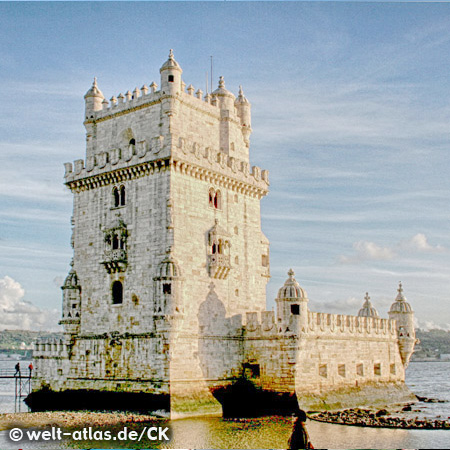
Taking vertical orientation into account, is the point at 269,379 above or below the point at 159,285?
below

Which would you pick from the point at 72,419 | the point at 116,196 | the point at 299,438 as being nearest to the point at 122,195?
the point at 116,196

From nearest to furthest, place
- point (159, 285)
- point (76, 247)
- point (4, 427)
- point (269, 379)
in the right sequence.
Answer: point (4, 427) → point (159, 285) → point (269, 379) → point (76, 247)

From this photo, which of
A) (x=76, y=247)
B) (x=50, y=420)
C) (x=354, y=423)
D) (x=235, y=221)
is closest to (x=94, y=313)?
(x=76, y=247)

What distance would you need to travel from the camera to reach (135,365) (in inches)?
1609

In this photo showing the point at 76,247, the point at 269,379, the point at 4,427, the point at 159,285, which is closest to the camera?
the point at 4,427

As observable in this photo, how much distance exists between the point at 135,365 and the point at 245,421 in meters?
7.26

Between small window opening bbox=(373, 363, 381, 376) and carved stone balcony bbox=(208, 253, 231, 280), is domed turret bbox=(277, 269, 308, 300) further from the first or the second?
small window opening bbox=(373, 363, 381, 376)

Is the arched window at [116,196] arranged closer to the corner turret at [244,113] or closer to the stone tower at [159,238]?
the stone tower at [159,238]

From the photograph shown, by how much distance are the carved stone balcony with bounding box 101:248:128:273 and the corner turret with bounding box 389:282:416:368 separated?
24.3 meters

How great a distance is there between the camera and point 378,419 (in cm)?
4038

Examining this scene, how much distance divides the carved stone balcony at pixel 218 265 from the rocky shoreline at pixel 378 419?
10199 millimetres

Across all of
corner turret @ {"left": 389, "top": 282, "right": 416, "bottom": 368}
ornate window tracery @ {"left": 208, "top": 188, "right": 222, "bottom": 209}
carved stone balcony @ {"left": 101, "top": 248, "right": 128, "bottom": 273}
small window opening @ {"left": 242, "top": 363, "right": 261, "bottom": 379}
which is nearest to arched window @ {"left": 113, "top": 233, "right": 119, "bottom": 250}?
carved stone balcony @ {"left": 101, "top": 248, "right": 128, "bottom": 273}

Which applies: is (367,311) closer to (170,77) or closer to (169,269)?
(169,269)

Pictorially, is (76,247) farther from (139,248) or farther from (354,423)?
(354,423)
